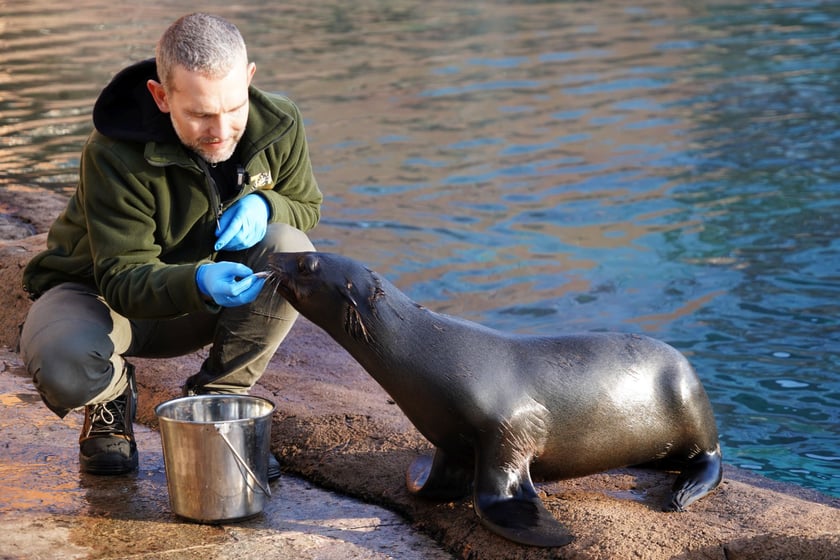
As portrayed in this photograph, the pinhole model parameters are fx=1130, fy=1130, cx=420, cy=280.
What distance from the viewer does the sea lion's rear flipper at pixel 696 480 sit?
3.50m

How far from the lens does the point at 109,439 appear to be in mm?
3740

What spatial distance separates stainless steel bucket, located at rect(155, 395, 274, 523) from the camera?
3289 mm

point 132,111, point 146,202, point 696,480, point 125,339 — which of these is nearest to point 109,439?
point 125,339

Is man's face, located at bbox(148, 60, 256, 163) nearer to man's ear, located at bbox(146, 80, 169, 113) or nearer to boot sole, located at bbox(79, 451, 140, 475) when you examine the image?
man's ear, located at bbox(146, 80, 169, 113)

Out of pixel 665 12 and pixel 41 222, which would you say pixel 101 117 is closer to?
pixel 41 222

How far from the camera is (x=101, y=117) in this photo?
3.57 metres

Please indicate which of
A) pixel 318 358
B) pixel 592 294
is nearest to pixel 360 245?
pixel 592 294

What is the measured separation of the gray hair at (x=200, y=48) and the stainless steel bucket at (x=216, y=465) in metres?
1.02

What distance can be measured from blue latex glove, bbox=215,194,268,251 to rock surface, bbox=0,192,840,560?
2.70ft

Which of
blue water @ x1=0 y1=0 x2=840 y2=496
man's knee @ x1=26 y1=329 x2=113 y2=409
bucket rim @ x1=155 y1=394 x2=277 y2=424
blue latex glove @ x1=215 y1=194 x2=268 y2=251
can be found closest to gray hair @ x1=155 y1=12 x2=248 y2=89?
blue latex glove @ x1=215 y1=194 x2=268 y2=251

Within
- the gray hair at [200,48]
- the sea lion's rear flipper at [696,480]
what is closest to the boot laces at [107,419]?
the gray hair at [200,48]

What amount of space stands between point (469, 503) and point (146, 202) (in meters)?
1.38

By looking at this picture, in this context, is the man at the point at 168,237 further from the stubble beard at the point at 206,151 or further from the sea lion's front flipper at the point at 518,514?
the sea lion's front flipper at the point at 518,514

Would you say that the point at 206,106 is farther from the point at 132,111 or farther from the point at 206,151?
the point at 132,111
